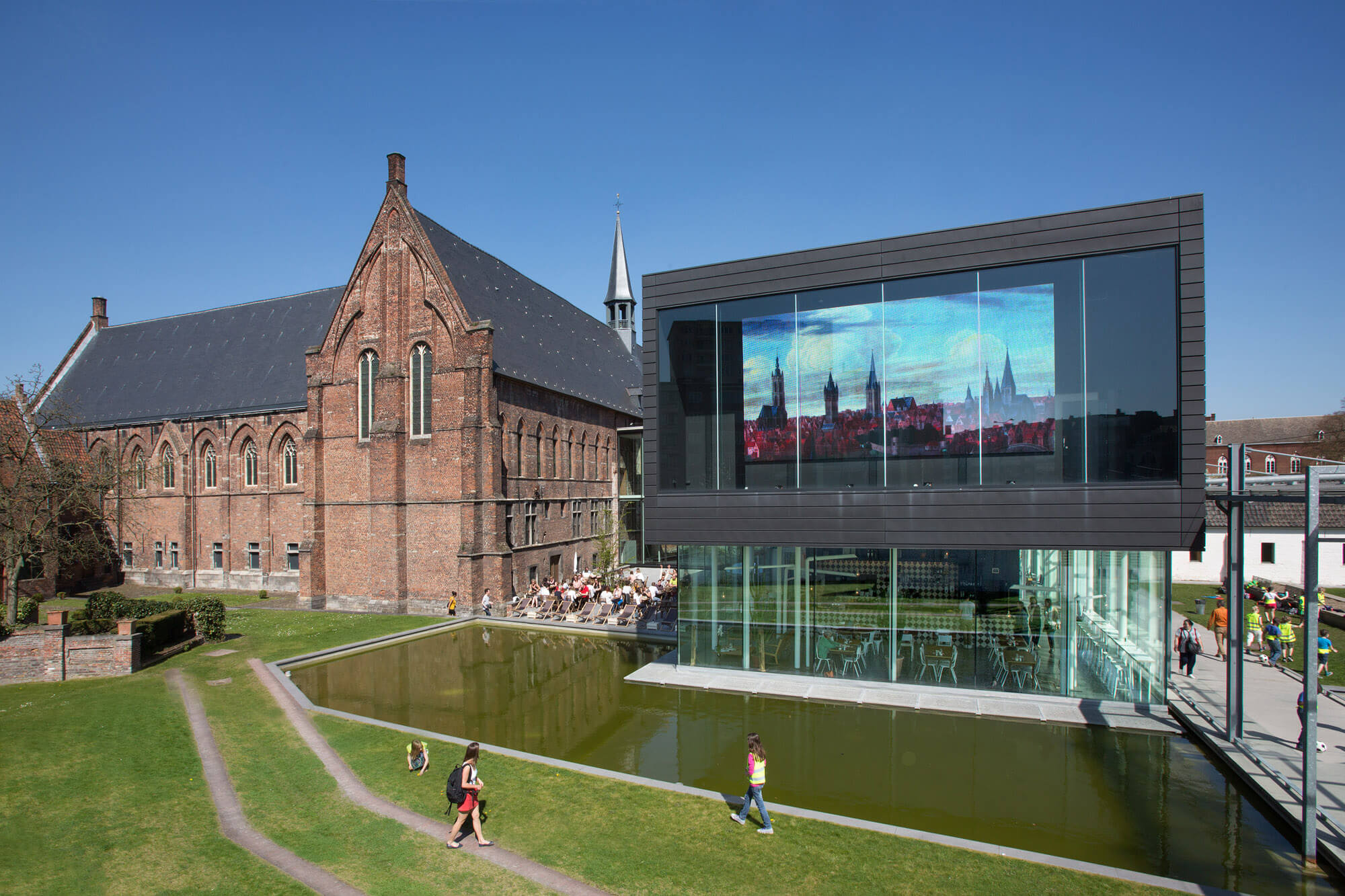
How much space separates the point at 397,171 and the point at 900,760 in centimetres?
2818

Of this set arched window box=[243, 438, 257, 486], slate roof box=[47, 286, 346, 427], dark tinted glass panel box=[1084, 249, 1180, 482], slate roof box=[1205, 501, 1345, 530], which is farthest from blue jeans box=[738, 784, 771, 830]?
arched window box=[243, 438, 257, 486]

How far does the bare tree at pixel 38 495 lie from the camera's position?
23.2 m

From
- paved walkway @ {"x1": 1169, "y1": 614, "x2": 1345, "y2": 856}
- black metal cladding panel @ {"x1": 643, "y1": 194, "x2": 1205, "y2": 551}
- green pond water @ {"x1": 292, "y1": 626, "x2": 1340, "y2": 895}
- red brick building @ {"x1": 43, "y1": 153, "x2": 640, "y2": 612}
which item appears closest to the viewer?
green pond water @ {"x1": 292, "y1": 626, "x2": 1340, "y2": 895}

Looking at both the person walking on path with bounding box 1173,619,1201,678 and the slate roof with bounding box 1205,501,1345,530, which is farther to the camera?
the slate roof with bounding box 1205,501,1345,530

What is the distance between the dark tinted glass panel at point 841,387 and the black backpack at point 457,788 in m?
9.58

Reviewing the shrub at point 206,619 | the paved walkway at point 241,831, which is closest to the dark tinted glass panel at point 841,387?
the paved walkway at point 241,831

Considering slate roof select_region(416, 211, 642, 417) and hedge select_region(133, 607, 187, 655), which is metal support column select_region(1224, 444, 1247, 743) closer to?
slate roof select_region(416, 211, 642, 417)

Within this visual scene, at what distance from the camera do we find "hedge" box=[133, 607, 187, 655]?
19.0 m

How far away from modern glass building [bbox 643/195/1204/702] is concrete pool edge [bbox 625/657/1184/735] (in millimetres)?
276

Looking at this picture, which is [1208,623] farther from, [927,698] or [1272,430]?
[1272,430]

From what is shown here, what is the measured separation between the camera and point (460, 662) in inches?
757

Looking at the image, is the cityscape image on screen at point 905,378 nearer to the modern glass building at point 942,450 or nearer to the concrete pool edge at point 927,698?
the modern glass building at point 942,450

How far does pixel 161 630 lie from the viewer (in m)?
19.9

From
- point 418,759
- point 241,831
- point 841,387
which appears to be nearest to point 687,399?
point 841,387
